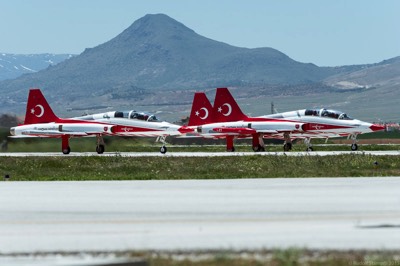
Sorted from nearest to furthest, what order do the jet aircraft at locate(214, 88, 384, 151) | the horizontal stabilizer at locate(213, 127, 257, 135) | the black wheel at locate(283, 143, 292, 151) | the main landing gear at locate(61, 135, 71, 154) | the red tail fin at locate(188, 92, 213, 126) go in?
→ the main landing gear at locate(61, 135, 71, 154)
the jet aircraft at locate(214, 88, 384, 151)
the black wheel at locate(283, 143, 292, 151)
the horizontal stabilizer at locate(213, 127, 257, 135)
the red tail fin at locate(188, 92, 213, 126)

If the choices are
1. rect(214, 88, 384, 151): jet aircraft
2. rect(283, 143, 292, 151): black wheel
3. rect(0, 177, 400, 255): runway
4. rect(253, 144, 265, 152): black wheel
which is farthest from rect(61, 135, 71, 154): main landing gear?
rect(0, 177, 400, 255): runway

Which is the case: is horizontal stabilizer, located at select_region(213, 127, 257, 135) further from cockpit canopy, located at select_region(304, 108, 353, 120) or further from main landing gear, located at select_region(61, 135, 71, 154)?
main landing gear, located at select_region(61, 135, 71, 154)

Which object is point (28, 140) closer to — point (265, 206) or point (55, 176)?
point (55, 176)

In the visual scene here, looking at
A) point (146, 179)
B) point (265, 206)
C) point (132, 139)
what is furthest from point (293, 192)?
point (132, 139)

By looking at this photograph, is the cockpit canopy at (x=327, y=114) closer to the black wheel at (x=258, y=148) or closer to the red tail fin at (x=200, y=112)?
the black wheel at (x=258, y=148)

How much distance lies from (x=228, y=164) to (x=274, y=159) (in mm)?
2861

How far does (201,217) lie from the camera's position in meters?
20.4

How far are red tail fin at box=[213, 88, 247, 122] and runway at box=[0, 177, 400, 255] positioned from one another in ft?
152

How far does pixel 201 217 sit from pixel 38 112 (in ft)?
180

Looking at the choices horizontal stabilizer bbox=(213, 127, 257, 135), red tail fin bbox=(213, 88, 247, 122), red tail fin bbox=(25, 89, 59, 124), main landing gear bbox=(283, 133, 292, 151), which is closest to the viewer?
red tail fin bbox=(25, 89, 59, 124)

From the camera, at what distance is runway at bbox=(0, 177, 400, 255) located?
16594 millimetres

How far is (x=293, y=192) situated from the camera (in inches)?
1057

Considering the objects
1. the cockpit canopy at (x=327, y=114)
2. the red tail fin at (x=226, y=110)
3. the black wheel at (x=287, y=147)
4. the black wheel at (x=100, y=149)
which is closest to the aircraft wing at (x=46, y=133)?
the black wheel at (x=100, y=149)

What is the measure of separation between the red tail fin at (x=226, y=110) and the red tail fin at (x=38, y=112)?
12.3 metres
